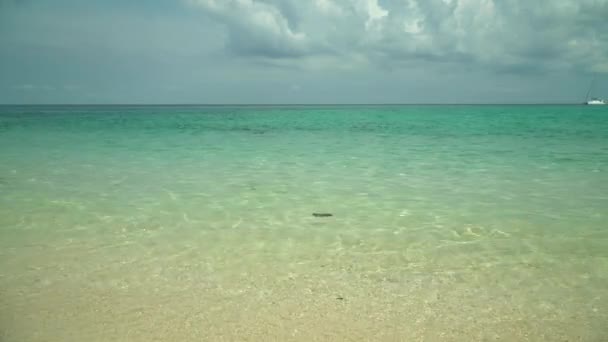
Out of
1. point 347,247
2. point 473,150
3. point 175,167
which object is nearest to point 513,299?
point 347,247

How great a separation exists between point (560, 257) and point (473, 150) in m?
12.0

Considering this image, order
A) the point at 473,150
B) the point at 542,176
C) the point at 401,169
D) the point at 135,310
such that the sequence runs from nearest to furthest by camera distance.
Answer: the point at 135,310 → the point at 542,176 → the point at 401,169 → the point at 473,150

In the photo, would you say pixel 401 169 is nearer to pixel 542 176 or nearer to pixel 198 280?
pixel 542 176

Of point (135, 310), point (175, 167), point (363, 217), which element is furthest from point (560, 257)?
point (175, 167)

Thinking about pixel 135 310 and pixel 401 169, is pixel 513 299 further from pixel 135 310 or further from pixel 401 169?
pixel 401 169

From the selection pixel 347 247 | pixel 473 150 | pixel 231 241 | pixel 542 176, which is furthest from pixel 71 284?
pixel 473 150

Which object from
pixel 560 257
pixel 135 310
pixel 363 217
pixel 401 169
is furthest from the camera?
pixel 401 169

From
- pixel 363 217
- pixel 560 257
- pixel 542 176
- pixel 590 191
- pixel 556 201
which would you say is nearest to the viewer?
pixel 560 257

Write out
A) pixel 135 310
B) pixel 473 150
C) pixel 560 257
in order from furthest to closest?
pixel 473 150, pixel 560 257, pixel 135 310

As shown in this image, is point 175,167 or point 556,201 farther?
point 175,167

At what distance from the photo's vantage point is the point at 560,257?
15.6ft

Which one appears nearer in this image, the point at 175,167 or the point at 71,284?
the point at 71,284

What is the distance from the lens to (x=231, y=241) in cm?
538

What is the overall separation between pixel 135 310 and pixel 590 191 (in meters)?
8.64
